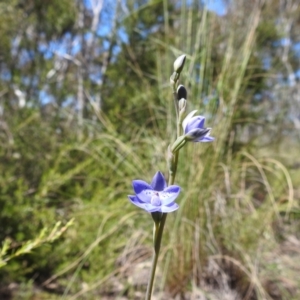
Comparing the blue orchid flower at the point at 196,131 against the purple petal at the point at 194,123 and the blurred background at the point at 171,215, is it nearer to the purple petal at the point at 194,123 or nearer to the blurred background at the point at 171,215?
the purple petal at the point at 194,123

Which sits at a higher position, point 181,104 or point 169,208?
point 181,104

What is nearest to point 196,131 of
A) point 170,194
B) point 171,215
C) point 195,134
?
point 195,134

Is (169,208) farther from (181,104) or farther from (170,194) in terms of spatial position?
(181,104)

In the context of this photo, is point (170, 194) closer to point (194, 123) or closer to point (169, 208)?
point (169, 208)

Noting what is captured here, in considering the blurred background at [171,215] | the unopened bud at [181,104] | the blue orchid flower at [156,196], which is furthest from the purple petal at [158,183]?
the blurred background at [171,215]

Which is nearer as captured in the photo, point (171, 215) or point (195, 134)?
point (195, 134)

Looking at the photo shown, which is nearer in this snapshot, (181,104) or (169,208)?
(169,208)

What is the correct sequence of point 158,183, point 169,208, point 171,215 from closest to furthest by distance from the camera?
point 169,208 → point 158,183 → point 171,215

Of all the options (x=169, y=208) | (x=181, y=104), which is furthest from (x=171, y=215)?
(x=169, y=208)

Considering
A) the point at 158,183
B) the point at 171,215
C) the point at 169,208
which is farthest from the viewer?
the point at 171,215

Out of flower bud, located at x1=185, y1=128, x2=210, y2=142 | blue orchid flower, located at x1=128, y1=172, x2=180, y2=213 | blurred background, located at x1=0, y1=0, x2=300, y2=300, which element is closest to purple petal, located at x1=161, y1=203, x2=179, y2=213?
blue orchid flower, located at x1=128, y1=172, x2=180, y2=213

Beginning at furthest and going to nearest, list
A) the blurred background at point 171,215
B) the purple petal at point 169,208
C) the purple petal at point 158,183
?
the blurred background at point 171,215
the purple petal at point 158,183
the purple petal at point 169,208
